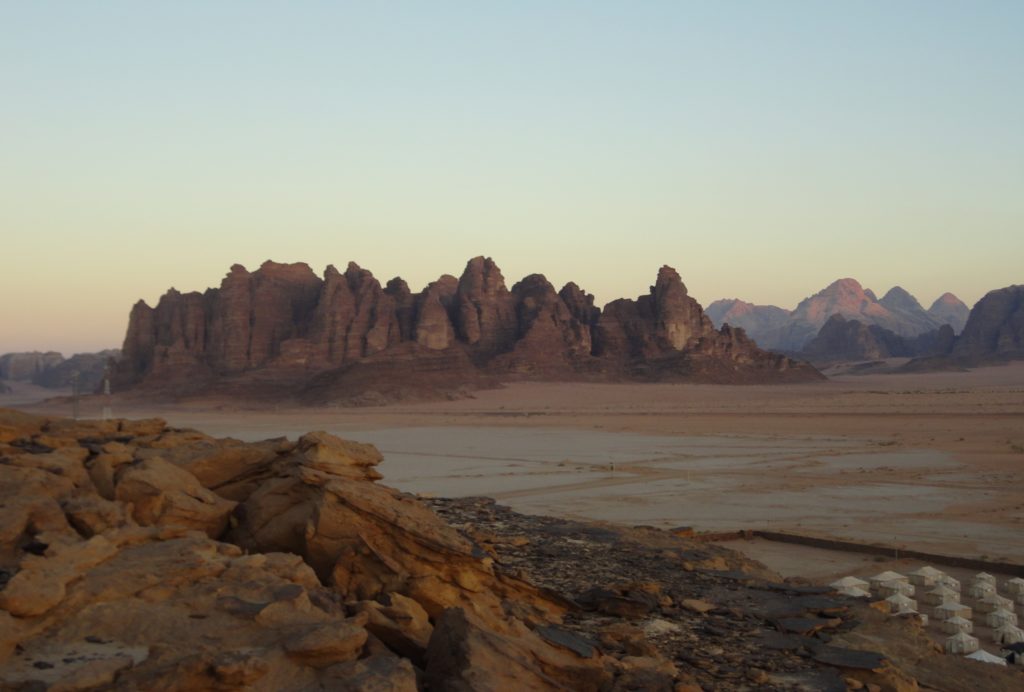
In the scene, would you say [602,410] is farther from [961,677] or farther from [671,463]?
[961,677]

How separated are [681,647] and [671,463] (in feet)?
70.7

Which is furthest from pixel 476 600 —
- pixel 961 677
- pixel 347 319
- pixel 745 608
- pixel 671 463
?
pixel 347 319

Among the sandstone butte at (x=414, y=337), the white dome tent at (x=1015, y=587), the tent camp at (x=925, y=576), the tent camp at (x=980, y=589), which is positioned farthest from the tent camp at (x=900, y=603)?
the sandstone butte at (x=414, y=337)

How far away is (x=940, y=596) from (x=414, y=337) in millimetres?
79049

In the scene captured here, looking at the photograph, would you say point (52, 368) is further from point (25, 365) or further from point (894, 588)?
point (894, 588)

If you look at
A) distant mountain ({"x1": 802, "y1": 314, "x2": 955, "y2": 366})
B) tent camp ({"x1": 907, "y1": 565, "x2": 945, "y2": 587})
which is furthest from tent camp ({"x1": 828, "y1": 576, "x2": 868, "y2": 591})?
distant mountain ({"x1": 802, "y1": 314, "x2": 955, "y2": 366})

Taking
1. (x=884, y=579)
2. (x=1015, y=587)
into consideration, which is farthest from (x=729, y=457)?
(x=884, y=579)

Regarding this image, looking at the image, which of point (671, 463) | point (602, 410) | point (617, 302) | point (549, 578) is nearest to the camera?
point (549, 578)

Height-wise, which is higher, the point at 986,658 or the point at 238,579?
the point at 238,579

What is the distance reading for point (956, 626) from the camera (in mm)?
9586

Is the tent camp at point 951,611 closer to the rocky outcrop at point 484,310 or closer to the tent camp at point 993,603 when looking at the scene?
the tent camp at point 993,603

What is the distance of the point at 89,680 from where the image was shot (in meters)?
4.77

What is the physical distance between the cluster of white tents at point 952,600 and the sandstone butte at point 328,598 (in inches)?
27.6

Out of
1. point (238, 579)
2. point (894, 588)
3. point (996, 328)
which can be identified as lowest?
point (894, 588)
